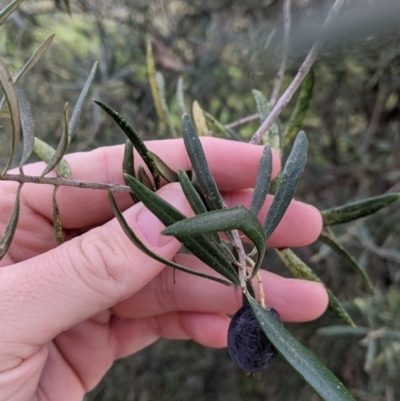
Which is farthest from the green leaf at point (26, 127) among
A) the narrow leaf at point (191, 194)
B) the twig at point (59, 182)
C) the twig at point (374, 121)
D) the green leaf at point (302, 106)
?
the twig at point (374, 121)

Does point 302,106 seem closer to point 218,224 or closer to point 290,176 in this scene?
point 290,176

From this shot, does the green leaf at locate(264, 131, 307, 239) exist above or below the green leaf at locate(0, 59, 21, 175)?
below

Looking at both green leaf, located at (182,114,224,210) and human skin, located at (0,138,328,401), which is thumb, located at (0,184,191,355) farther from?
green leaf, located at (182,114,224,210)

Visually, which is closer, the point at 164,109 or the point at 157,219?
the point at 157,219

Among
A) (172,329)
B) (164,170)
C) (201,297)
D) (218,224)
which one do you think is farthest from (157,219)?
(172,329)

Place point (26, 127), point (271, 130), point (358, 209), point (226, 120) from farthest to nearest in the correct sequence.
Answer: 1. point (226, 120)
2. point (271, 130)
3. point (358, 209)
4. point (26, 127)

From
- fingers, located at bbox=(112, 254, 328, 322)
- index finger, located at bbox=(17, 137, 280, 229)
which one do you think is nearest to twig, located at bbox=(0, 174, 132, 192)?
index finger, located at bbox=(17, 137, 280, 229)

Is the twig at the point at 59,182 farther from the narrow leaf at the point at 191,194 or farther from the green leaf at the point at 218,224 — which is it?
the green leaf at the point at 218,224
